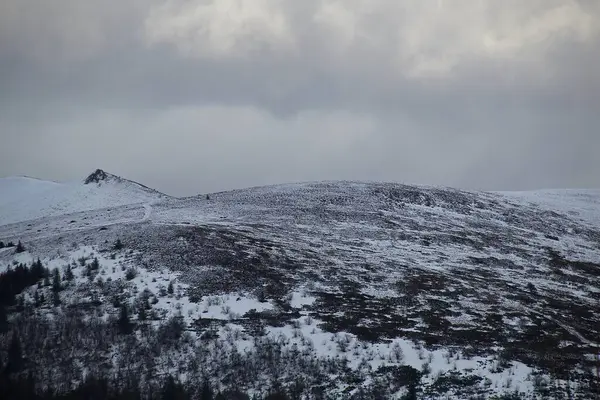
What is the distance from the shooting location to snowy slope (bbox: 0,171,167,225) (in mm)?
91812

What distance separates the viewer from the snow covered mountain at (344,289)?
33219 millimetres

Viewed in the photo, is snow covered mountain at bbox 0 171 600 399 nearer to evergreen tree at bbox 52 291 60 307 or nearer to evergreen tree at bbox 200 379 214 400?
evergreen tree at bbox 52 291 60 307

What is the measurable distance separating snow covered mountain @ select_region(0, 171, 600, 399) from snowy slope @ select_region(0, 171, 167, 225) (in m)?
15.8

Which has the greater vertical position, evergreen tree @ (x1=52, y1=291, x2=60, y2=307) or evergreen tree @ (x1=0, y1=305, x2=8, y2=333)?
evergreen tree @ (x1=52, y1=291, x2=60, y2=307)

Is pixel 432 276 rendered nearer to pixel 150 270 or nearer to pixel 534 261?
pixel 534 261

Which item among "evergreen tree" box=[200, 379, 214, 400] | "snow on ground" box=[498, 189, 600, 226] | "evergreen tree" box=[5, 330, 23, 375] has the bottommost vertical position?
"evergreen tree" box=[200, 379, 214, 400]

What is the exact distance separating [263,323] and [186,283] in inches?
290

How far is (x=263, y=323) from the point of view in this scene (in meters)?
38.6

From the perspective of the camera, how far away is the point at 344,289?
4647 centimetres

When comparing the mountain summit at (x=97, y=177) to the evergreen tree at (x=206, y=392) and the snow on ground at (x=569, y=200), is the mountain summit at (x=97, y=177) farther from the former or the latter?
the evergreen tree at (x=206, y=392)

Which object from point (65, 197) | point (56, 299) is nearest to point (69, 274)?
point (56, 299)

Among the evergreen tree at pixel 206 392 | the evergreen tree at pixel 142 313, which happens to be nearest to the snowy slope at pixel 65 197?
the evergreen tree at pixel 142 313

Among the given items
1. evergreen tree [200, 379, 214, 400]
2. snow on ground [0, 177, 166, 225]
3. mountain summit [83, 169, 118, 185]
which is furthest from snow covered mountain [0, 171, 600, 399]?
mountain summit [83, 169, 118, 185]

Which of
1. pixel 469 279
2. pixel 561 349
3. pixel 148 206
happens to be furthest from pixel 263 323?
pixel 148 206
